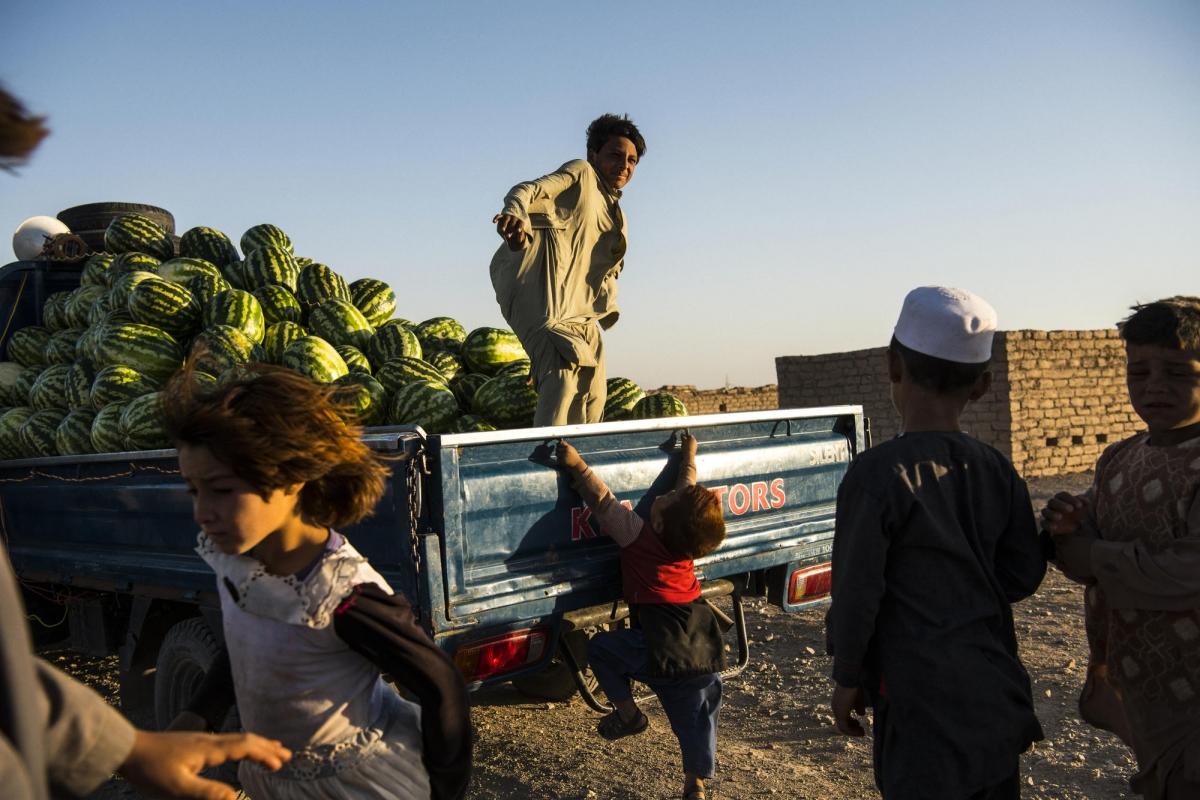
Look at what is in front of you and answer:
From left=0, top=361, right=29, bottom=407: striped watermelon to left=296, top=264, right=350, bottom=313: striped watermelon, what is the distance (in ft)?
6.25

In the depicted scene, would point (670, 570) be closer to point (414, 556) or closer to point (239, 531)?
point (414, 556)

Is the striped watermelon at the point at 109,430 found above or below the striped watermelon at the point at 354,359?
below

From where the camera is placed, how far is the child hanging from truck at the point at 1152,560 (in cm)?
221

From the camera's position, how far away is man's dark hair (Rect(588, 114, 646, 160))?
4953 millimetres

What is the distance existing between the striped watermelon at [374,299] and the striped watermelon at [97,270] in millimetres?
1739

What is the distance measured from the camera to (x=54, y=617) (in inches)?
222

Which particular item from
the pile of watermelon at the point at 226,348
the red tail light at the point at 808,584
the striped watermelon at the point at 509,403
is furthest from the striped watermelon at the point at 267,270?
the red tail light at the point at 808,584

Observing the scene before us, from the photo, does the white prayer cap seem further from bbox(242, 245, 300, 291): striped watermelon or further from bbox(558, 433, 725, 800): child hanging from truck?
bbox(242, 245, 300, 291): striped watermelon

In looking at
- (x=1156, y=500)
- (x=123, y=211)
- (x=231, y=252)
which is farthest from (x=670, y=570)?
(x=123, y=211)

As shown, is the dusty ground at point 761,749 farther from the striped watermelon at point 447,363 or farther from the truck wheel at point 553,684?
the striped watermelon at point 447,363

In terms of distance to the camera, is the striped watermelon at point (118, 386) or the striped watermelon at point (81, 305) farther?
the striped watermelon at point (81, 305)

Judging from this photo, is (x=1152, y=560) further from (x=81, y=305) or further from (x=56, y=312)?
(x=56, y=312)

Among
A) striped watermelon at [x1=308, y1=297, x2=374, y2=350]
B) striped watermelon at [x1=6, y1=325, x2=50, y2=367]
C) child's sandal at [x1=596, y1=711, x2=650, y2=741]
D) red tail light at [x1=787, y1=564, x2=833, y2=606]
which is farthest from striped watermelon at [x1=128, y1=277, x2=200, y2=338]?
red tail light at [x1=787, y1=564, x2=833, y2=606]

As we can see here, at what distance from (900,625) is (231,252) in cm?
627
